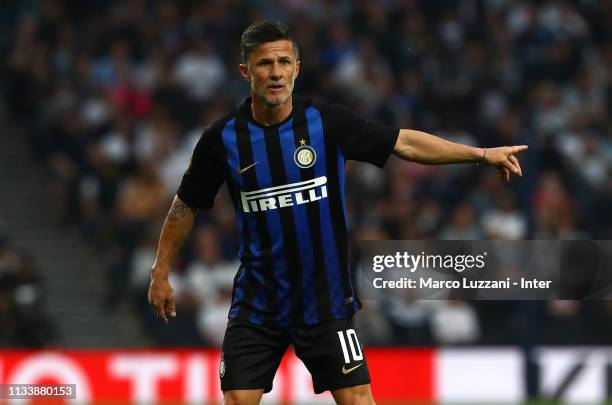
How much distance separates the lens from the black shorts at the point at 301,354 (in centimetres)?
534

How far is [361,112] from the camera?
13.0 m

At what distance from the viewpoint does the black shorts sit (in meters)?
5.34

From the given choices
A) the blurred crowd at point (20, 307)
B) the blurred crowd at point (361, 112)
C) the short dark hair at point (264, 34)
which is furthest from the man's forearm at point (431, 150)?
the blurred crowd at point (20, 307)

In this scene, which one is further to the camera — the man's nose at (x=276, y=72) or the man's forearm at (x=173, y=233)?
the man's forearm at (x=173, y=233)

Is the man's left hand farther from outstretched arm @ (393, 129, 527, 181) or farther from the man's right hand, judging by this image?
the man's right hand

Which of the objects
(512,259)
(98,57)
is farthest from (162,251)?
(98,57)

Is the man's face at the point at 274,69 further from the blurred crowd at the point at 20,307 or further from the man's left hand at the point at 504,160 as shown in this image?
the blurred crowd at the point at 20,307

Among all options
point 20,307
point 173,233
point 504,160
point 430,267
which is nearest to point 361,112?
point 20,307

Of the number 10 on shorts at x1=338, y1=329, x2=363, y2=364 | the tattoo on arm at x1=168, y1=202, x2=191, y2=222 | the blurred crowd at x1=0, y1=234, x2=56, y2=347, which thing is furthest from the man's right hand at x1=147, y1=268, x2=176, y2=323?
the blurred crowd at x1=0, y1=234, x2=56, y2=347

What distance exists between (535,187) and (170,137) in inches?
171

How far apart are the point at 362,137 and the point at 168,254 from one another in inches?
38.9

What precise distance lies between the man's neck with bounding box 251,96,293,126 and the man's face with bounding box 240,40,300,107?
0.30ft

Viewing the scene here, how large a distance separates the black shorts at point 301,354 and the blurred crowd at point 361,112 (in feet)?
16.0

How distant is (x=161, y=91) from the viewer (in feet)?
44.6
